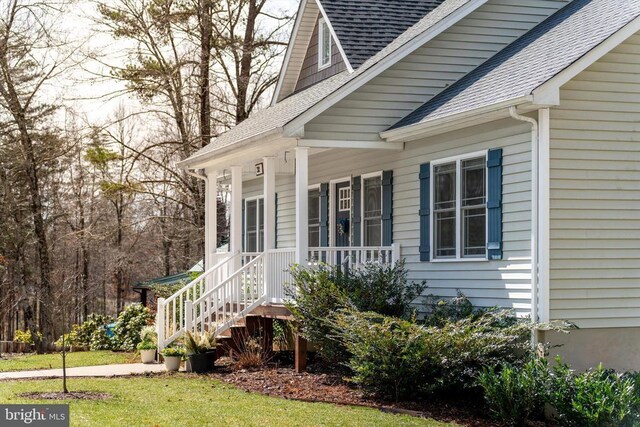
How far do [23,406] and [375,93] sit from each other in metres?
7.43

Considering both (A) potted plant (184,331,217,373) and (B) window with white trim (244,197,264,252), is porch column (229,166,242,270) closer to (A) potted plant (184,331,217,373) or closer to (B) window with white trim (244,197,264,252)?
(A) potted plant (184,331,217,373)

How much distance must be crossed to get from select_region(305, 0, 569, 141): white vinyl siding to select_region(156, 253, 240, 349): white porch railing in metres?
4.16

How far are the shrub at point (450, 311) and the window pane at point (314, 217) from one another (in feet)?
18.1

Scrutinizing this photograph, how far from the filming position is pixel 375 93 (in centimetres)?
1522

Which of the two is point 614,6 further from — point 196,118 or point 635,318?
point 196,118

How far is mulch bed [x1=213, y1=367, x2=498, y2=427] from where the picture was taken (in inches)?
454

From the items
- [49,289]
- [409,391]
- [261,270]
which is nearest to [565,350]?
[409,391]

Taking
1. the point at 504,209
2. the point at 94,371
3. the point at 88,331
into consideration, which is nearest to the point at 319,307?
the point at 504,209

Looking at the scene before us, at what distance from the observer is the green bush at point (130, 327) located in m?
21.5

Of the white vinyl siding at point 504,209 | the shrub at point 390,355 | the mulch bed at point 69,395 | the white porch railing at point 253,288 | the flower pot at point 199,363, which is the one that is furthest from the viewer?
the white porch railing at point 253,288

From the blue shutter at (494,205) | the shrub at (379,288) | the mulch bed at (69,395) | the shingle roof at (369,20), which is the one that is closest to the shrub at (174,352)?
the mulch bed at (69,395)

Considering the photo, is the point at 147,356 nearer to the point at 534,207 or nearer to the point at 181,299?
the point at 181,299

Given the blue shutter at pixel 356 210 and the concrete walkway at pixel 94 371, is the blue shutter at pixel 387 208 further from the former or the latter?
the concrete walkway at pixel 94 371

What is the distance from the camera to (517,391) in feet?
36.1
